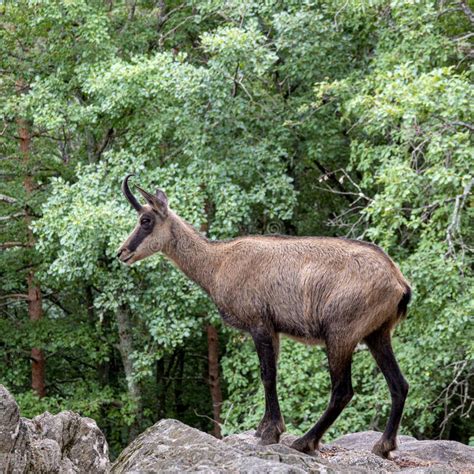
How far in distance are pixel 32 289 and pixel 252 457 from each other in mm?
16155

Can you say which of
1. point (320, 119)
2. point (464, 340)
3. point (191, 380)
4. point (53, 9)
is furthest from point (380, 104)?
point (191, 380)

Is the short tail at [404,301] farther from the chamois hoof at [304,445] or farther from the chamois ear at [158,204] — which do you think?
the chamois ear at [158,204]

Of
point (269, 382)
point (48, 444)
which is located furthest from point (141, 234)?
point (48, 444)

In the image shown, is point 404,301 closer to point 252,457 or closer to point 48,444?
point 252,457

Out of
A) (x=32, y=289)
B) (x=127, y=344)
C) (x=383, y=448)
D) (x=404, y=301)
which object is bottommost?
(x=127, y=344)

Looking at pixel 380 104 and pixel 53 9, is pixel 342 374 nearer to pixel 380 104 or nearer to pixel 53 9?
pixel 380 104

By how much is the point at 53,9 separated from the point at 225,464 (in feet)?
44.5

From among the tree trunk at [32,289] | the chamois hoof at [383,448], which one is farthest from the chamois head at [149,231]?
the tree trunk at [32,289]

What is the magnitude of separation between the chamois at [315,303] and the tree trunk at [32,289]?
1291 cm

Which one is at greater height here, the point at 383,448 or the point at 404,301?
the point at 404,301

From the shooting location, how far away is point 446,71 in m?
13.3

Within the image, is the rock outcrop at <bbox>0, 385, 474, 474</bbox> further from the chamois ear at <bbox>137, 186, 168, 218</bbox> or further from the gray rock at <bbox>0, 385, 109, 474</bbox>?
the chamois ear at <bbox>137, 186, 168, 218</bbox>

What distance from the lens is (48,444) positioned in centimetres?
688

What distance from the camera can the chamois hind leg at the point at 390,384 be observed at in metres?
8.41
